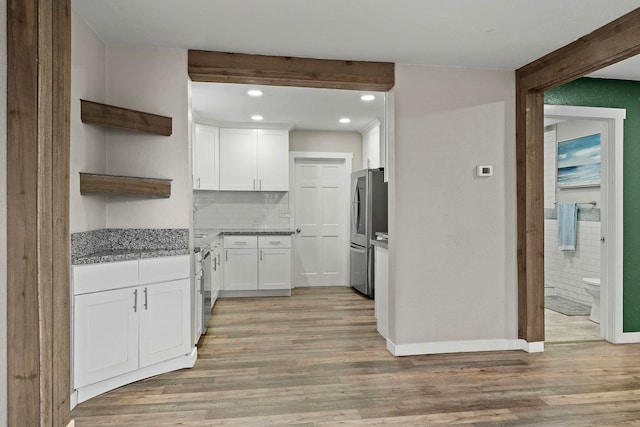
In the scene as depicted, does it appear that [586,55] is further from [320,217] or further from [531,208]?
[320,217]

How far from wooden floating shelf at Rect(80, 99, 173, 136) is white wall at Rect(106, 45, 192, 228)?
3.9 inches

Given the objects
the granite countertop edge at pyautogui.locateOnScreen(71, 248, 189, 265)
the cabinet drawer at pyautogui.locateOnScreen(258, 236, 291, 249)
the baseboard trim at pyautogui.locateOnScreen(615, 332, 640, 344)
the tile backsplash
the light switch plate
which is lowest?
the baseboard trim at pyautogui.locateOnScreen(615, 332, 640, 344)

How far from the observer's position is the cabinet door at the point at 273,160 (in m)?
6.16

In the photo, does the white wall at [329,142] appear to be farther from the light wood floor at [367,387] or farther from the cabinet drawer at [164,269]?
the cabinet drawer at [164,269]

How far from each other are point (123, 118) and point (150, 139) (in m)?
0.28

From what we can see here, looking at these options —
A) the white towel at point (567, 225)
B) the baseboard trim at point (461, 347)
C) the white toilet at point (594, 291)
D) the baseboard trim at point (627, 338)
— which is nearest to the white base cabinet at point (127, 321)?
the baseboard trim at point (461, 347)

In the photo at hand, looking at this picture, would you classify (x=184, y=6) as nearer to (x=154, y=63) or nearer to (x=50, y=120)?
(x=154, y=63)

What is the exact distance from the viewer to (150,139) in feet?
10.5

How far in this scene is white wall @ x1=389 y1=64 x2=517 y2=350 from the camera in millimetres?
3555

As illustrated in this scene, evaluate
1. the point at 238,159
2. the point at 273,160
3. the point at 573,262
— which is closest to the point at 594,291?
the point at 573,262

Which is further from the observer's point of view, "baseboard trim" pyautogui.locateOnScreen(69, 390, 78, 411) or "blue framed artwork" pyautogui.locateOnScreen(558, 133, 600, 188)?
"blue framed artwork" pyautogui.locateOnScreen(558, 133, 600, 188)

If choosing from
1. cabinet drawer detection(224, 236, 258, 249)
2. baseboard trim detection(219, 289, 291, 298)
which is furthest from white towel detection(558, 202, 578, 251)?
cabinet drawer detection(224, 236, 258, 249)

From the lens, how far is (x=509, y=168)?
368 cm

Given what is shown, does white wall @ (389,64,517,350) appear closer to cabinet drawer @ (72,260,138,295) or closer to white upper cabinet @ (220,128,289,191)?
cabinet drawer @ (72,260,138,295)
